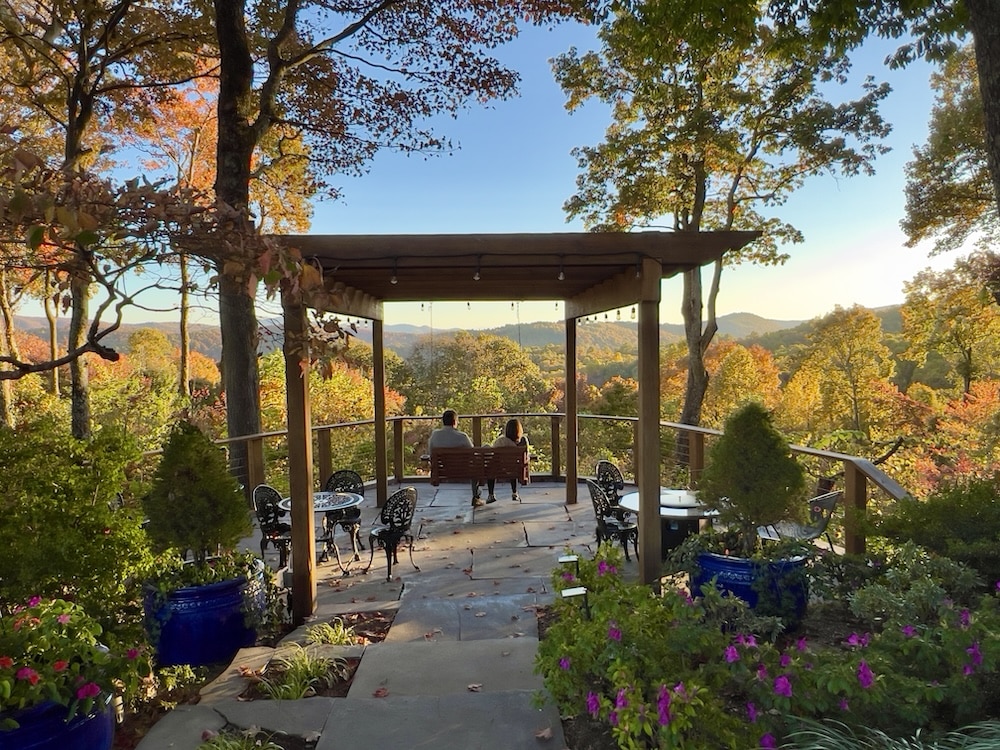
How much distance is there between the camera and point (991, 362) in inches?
740

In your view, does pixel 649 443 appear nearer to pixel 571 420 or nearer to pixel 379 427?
pixel 571 420

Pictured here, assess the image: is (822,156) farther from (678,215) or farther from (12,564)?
(12,564)

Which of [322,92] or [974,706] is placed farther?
[322,92]

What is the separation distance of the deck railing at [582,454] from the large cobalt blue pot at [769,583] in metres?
0.58

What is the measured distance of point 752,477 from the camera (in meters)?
3.44

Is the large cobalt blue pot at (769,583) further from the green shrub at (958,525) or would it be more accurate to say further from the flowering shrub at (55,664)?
the flowering shrub at (55,664)

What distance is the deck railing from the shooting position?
4.23 meters

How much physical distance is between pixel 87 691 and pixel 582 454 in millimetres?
16585

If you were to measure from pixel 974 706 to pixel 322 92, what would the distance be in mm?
9540

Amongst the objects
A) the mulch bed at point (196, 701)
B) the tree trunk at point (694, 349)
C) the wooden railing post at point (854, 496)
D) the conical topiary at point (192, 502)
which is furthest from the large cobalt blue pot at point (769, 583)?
the tree trunk at point (694, 349)

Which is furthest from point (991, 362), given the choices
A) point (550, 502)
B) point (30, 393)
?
point (30, 393)

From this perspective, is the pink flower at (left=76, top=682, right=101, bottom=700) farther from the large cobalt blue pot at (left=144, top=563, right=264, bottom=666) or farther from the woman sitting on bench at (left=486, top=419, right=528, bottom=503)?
the woman sitting on bench at (left=486, top=419, right=528, bottom=503)

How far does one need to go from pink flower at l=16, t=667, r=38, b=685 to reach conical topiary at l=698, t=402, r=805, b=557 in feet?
10.3

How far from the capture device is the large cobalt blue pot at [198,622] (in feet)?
10.3
